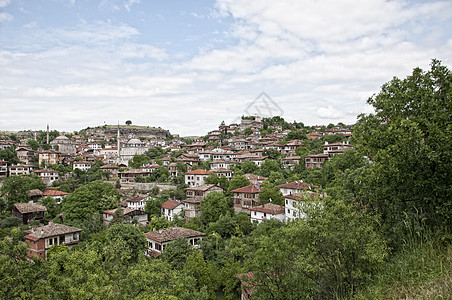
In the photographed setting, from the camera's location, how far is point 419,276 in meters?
4.86

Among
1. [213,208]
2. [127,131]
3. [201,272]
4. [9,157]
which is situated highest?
[127,131]

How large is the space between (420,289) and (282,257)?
444 cm

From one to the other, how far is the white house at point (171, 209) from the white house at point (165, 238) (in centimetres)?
724

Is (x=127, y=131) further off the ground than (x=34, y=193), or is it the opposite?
(x=127, y=131)

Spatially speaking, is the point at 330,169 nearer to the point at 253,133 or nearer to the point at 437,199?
the point at 437,199

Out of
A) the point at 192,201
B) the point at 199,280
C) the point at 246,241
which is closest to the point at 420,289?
the point at 199,280

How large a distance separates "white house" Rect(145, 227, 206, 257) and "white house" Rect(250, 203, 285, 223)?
5.83 metres

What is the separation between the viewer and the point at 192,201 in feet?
109

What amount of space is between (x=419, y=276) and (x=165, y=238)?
21410 mm

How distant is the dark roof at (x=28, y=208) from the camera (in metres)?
32.9

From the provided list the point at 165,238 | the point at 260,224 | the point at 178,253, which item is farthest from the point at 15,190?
the point at 260,224

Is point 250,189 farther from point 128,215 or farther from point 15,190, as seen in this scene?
point 15,190

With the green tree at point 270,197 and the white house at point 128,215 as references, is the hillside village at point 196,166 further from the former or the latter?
the green tree at point 270,197

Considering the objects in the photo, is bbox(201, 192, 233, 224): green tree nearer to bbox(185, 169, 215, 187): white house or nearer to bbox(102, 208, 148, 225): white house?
bbox(102, 208, 148, 225): white house
